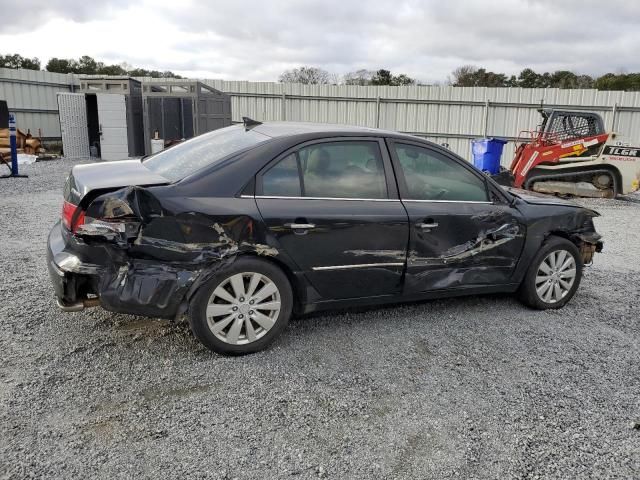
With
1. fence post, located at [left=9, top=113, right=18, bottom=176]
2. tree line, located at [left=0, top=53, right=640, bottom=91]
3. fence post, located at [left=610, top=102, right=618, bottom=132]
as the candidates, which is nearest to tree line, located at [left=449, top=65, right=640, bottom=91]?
tree line, located at [left=0, top=53, right=640, bottom=91]

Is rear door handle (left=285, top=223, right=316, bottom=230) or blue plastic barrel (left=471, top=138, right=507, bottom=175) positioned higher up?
A: blue plastic barrel (left=471, top=138, right=507, bottom=175)

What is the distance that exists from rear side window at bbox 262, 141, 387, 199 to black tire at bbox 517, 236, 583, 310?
65.0 inches

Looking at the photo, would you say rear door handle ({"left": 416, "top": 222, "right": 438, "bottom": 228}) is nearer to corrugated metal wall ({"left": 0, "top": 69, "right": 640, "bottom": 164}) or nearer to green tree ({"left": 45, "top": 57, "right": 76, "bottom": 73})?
corrugated metal wall ({"left": 0, "top": 69, "right": 640, "bottom": 164})

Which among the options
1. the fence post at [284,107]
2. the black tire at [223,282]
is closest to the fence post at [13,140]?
the fence post at [284,107]

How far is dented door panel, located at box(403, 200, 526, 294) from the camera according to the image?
4020 mm

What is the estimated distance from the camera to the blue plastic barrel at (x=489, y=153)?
1443 cm

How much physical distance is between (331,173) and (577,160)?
35.3ft

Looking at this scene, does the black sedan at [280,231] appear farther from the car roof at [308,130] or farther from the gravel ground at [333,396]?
the gravel ground at [333,396]

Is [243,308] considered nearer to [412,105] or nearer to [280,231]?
[280,231]

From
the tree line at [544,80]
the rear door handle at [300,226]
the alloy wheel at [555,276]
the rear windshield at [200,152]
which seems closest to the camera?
the rear door handle at [300,226]

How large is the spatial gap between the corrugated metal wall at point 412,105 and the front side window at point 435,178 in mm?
15071

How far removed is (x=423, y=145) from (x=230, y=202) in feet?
5.39

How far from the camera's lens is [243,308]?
Result: 138 inches

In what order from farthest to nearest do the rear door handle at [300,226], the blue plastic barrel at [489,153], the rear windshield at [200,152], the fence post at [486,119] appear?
1. the fence post at [486,119]
2. the blue plastic barrel at [489,153]
3. the rear windshield at [200,152]
4. the rear door handle at [300,226]
